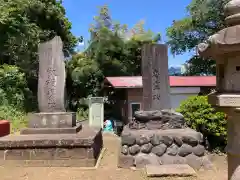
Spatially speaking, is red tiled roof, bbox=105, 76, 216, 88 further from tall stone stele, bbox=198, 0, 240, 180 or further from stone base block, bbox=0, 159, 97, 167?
tall stone stele, bbox=198, 0, 240, 180

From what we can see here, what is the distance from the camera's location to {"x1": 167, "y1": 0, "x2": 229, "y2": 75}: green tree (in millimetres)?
21297

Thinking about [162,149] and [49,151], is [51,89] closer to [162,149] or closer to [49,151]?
[49,151]

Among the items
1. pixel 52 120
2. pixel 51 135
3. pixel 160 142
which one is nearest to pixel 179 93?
pixel 160 142

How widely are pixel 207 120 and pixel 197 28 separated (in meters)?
15.3

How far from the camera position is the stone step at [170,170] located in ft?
19.7

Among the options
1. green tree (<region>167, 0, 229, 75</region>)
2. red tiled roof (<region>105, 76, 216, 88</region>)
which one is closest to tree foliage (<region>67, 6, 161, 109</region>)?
green tree (<region>167, 0, 229, 75</region>)

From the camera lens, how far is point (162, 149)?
7055 mm

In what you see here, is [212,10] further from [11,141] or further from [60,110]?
[11,141]

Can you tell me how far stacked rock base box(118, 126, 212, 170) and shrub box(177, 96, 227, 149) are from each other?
140 centimetres

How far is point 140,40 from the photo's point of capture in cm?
2409

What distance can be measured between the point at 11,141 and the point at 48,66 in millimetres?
2242

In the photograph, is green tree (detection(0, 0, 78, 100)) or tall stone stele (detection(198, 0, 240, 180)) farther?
green tree (detection(0, 0, 78, 100))

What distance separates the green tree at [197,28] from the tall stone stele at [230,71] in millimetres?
18686

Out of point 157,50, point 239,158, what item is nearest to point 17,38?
point 157,50
